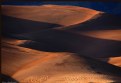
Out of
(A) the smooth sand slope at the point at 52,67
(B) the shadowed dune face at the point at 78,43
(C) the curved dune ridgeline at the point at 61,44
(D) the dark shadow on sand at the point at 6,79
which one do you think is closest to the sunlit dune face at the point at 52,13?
(C) the curved dune ridgeline at the point at 61,44

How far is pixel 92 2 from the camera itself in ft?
16.4

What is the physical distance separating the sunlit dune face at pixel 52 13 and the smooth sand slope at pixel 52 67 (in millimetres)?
490

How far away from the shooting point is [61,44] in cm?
514

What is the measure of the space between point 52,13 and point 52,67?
837mm

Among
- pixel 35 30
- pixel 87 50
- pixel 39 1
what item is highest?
pixel 39 1

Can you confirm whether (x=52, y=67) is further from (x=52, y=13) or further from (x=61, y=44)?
(x=52, y=13)

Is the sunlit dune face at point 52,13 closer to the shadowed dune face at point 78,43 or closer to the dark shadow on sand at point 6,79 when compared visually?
the shadowed dune face at point 78,43

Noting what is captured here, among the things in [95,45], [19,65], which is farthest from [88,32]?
[19,65]

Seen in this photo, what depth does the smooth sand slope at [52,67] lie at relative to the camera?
4.98 m

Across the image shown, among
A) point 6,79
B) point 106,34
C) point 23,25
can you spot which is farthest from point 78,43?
point 6,79

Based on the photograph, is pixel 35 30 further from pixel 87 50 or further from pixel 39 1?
pixel 87 50

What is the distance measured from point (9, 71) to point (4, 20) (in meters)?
0.78

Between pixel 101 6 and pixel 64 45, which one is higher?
pixel 101 6

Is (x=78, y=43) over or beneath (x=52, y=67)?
over
